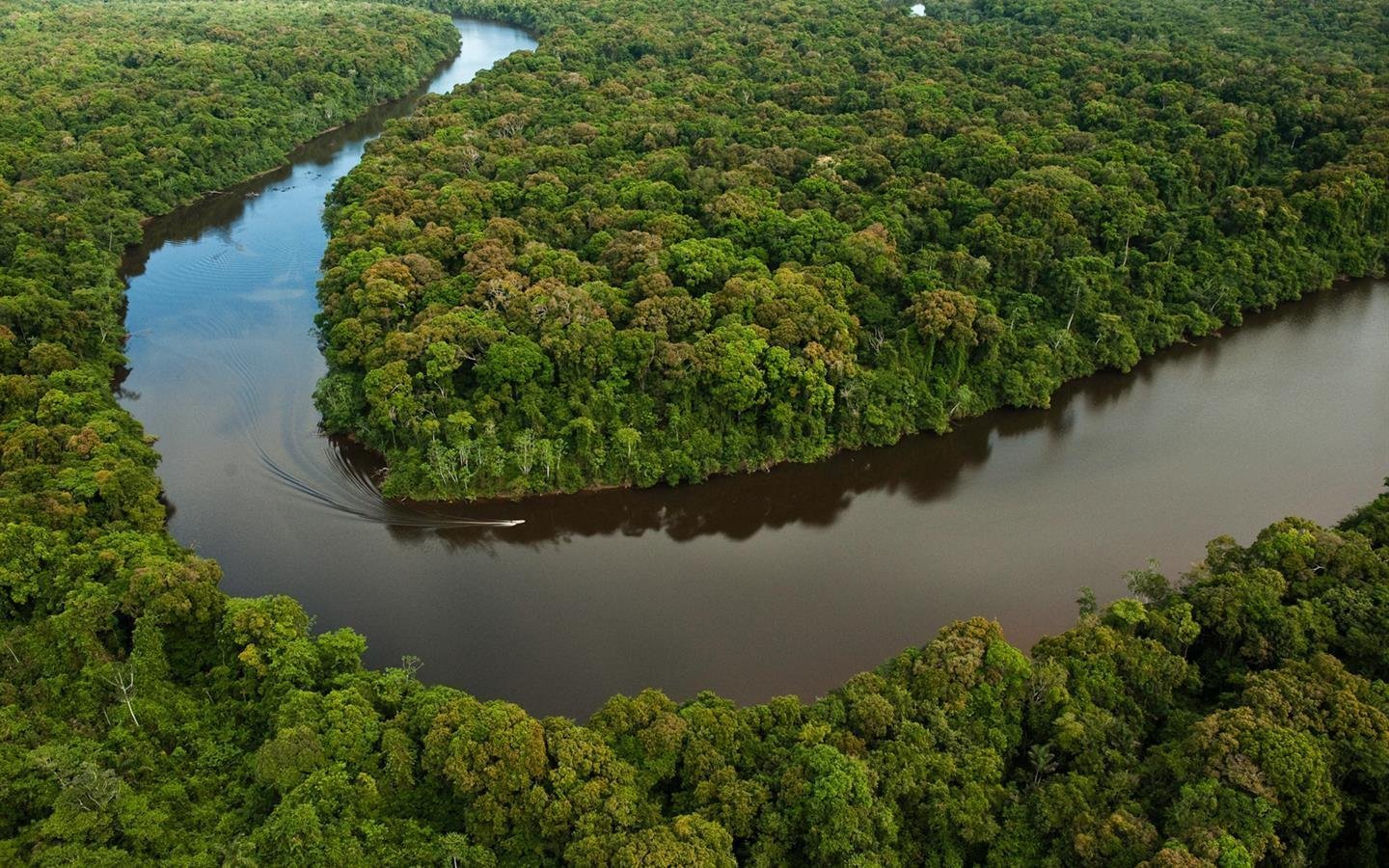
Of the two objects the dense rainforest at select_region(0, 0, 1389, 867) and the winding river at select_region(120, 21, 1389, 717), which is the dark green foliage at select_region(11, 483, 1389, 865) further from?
the winding river at select_region(120, 21, 1389, 717)

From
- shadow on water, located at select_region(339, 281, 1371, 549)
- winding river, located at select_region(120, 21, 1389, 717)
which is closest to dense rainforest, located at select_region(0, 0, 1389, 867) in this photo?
winding river, located at select_region(120, 21, 1389, 717)

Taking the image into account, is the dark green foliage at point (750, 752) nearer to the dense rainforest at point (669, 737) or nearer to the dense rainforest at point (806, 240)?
the dense rainforest at point (669, 737)

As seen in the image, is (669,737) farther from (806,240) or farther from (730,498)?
(806,240)

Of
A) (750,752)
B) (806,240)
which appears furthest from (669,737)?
(806,240)

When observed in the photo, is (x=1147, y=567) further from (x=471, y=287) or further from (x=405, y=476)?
(x=471, y=287)

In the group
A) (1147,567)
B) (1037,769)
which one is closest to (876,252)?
(1147,567)
